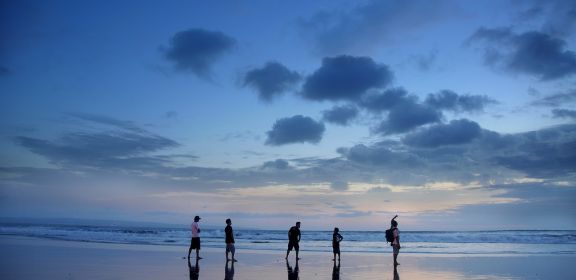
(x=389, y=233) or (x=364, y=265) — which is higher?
(x=389, y=233)

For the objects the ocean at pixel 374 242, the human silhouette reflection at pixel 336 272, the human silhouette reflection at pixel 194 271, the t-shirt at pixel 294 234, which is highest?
the t-shirt at pixel 294 234

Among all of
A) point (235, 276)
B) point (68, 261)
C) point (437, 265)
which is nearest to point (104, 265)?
point (68, 261)

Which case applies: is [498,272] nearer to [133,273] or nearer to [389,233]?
[389,233]

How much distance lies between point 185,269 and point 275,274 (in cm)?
340

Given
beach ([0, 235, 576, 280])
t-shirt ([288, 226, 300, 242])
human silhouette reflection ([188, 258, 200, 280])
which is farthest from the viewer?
t-shirt ([288, 226, 300, 242])

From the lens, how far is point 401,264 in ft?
67.8

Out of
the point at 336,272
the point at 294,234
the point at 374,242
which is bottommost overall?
the point at 374,242

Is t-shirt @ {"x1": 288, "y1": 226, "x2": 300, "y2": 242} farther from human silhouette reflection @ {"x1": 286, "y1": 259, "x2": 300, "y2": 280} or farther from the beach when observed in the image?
human silhouette reflection @ {"x1": 286, "y1": 259, "x2": 300, "y2": 280}

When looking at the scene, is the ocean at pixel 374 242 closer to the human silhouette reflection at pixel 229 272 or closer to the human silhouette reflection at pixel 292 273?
the human silhouette reflection at pixel 292 273

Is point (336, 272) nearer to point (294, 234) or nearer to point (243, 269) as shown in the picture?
point (243, 269)

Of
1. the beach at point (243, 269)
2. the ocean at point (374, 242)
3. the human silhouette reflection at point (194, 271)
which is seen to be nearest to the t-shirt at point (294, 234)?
the beach at point (243, 269)

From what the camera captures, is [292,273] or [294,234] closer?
[292,273]

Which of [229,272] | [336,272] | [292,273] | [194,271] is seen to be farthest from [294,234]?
[194,271]

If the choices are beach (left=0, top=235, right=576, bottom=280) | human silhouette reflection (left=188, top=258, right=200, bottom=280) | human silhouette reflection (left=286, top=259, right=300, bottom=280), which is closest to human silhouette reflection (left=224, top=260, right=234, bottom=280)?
beach (left=0, top=235, right=576, bottom=280)
